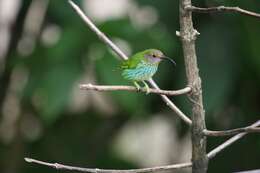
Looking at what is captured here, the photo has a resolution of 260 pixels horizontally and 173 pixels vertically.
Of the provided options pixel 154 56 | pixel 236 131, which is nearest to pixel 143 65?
pixel 154 56

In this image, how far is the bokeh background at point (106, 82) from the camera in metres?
1.44

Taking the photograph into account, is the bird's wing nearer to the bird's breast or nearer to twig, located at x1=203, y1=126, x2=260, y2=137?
the bird's breast

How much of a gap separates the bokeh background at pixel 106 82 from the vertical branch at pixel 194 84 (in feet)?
1.20

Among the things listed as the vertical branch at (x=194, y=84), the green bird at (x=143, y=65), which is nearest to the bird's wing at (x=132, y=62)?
the green bird at (x=143, y=65)

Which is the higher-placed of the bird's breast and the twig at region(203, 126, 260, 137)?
the bird's breast

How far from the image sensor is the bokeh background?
1.44 meters

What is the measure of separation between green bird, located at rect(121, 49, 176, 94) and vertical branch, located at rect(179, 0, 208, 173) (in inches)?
2.7

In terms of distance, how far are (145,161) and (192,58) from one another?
158 centimetres

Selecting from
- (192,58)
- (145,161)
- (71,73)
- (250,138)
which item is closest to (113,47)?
(192,58)

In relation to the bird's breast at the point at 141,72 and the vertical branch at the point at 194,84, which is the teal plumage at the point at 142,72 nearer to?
the bird's breast at the point at 141,72

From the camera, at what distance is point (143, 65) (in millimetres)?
779

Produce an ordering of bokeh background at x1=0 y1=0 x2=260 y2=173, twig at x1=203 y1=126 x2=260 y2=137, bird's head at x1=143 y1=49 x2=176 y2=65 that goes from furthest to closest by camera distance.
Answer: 1. bokeh background at x1=0 y1=0 x2=260 y2=173
2. bird's head at x1=143 y1=49 x2=176 y2=65
3. twig at x1=203 y1=126 x2=260 y2=137

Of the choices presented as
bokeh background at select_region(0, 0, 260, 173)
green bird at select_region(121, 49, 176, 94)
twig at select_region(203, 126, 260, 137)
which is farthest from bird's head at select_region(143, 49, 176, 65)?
bokeh background at select_region(0, 0, 260, 173)

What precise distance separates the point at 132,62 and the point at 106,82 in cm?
53
